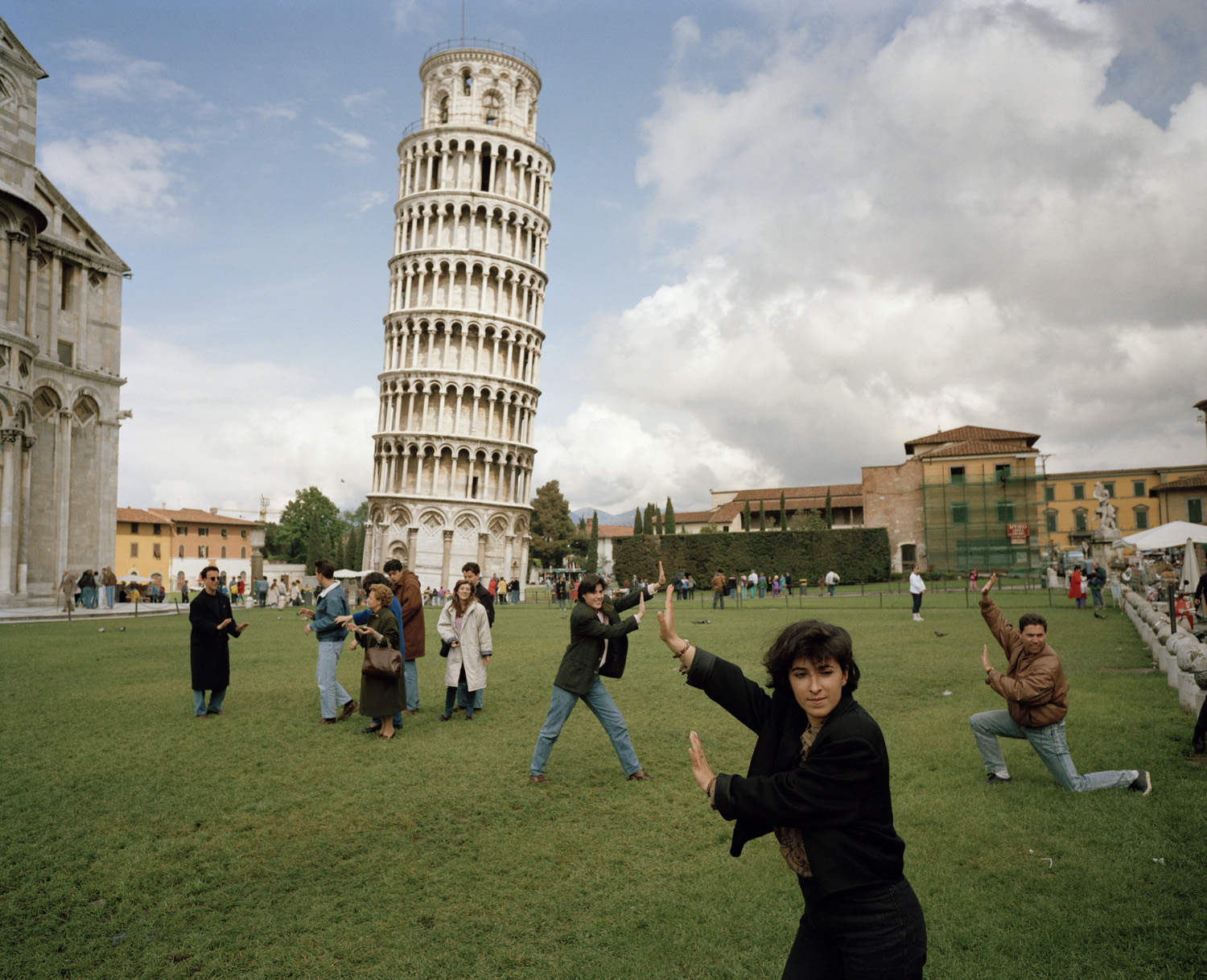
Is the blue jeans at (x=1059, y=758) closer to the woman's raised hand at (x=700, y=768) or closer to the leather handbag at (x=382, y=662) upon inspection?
the woman's raised hand at (x=700, y=768)

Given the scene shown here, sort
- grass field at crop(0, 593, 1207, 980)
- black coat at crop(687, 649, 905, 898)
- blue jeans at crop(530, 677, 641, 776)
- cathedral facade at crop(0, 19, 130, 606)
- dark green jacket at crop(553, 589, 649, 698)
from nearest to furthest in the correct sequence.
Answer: black coat at crop(687, 649, 905, 898)
grass field at crop(0, 593, 1207, 980)
dark green jacket at crop(553, 589, 649, 698)
blue jeans at crop(530, 677, 641, 776)
cathedral facade at crop(0, 19, 130, 606)

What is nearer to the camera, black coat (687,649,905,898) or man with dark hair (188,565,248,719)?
black coat (687,649,905,898)

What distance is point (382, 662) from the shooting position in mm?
9672

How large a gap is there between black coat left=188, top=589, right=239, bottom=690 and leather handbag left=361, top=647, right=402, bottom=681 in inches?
87.1

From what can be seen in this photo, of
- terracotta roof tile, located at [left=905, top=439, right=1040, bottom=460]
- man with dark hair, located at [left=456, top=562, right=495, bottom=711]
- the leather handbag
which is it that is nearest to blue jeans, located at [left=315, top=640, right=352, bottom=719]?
the leather handbag

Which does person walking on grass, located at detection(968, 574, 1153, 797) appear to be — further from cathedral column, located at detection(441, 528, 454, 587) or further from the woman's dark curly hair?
cathedral column, located at detection(441, 528, 454, 587)

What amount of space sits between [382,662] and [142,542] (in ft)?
265

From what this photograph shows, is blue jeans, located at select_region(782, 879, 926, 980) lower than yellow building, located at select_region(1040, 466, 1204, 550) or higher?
lower

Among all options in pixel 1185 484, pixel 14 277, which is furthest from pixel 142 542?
pixel 1185 484

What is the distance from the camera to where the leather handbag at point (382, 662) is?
9.68 m

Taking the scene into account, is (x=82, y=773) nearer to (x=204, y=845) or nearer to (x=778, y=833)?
(x=204, y=845)

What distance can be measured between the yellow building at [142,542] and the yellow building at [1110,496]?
8092 cm

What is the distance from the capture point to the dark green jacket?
7.55m

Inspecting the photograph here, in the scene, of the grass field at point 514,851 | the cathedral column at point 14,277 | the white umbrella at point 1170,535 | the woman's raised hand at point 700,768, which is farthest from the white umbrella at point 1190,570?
the cathedral column at point 14,277
